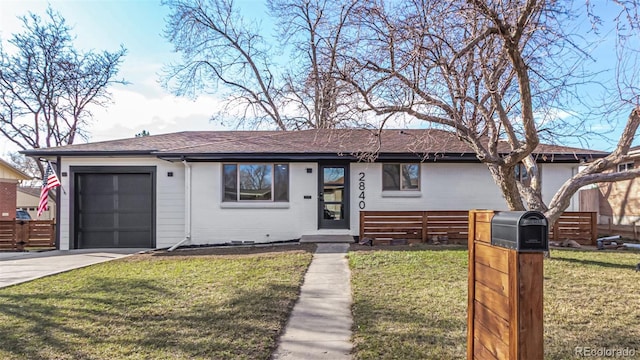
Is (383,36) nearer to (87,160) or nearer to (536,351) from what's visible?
(536,351)

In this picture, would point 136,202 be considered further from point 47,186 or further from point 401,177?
point 401,177

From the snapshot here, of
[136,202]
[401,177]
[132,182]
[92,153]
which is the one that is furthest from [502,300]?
[92,153]

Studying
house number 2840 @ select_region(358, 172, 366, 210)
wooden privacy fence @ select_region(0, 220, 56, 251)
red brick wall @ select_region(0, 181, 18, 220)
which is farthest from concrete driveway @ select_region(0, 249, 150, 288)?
red brick wall @ select_region(0, 181, 18, 220)

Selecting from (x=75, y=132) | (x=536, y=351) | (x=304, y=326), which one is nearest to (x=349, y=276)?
(x=304, y=326)

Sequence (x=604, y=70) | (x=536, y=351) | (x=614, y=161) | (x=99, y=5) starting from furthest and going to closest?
(x=99, y=5) < (x=614, y=161) < (x=604, y=70) < (x=536, y=351)

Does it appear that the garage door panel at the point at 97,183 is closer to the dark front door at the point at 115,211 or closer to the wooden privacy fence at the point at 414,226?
the dark front door at the point at 115,211

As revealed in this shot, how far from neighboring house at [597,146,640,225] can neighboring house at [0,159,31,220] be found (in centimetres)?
3049

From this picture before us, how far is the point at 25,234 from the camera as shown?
11023 mm

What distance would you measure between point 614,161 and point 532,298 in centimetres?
593

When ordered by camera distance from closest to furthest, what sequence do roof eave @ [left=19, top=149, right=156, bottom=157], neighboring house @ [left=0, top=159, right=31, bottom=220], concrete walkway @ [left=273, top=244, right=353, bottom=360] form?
1. concrete walkway @ [left=273, top=244, right=353, bottom=360]
2. roof eave @ [left=19, top=149, right=156, bottom=157]
3. neighboring house @ [left=0, top=159, right=31, bottom=220]

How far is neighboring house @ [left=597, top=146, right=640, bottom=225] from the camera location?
46.4ft

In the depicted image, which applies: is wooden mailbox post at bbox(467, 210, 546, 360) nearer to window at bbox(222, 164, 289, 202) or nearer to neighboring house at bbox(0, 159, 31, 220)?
window at bbox(222, 164, 289, 202)

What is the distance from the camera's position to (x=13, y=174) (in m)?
21.2

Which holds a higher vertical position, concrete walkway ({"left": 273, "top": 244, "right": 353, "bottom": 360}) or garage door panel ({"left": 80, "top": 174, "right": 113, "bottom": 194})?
garage door panel ({"left": 80, "top": 174, "right": 113, "bottom": 194})
